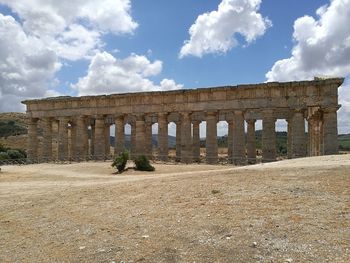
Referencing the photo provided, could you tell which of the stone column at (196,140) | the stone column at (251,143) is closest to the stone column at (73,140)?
the stone column at (196,140)

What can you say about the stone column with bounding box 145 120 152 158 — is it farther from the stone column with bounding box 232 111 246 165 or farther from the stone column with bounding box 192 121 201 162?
the stone column with bounding box 232 111 246 165

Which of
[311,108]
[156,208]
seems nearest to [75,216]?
[156,208]

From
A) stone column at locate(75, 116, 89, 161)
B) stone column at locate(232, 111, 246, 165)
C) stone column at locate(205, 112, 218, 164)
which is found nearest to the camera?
stone column at locate(232, 111, 246, 165)

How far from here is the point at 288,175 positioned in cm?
1538

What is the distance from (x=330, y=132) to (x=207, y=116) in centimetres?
1148

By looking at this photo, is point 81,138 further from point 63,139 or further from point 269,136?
point 269,136

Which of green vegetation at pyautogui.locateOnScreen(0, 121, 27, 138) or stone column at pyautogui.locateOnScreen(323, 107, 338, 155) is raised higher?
green vegetation at pyautogui.locateOnScreen(0, 121, 27, 138)

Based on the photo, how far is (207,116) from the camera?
38.7 metres

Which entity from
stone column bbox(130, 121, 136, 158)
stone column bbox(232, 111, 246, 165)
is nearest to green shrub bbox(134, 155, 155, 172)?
stone column bbox(232, 111, 246, 165)

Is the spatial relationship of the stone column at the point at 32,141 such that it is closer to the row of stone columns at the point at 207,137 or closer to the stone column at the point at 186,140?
the row of stone columns at the point at 207,137

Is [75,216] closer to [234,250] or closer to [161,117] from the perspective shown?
[234,250]

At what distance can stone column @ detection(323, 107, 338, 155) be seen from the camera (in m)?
32.9

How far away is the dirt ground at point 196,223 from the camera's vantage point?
8406mm

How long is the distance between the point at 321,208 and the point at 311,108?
25.5 meters
